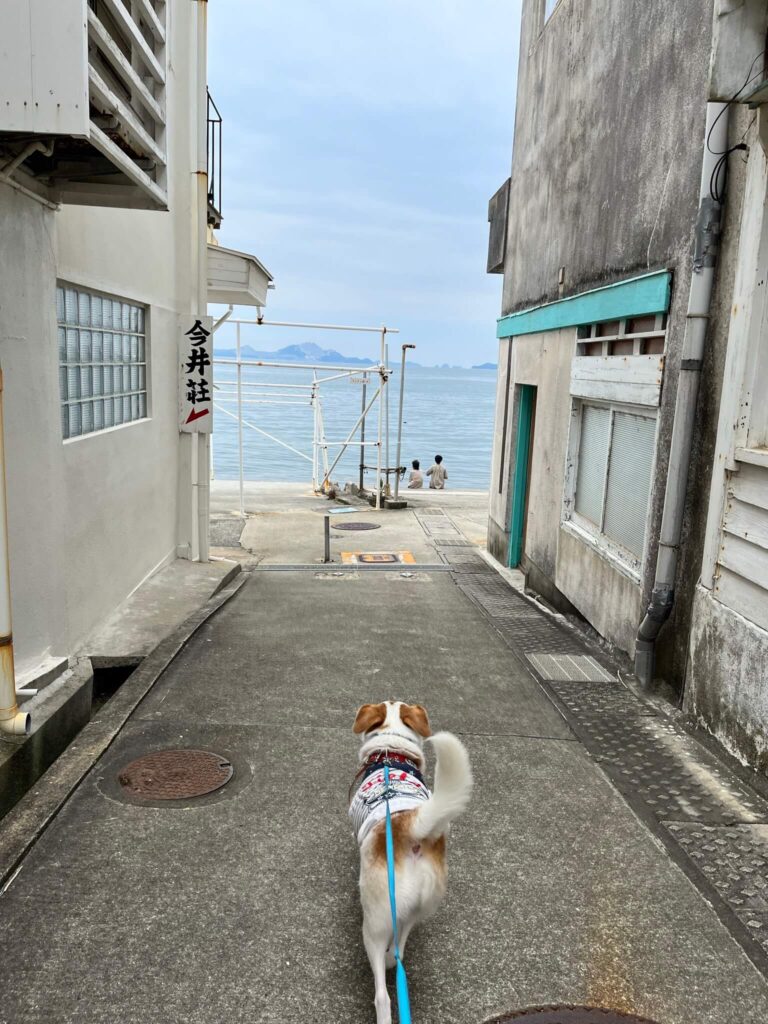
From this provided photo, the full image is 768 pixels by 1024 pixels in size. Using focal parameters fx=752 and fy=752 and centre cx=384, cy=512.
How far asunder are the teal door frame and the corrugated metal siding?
671cm

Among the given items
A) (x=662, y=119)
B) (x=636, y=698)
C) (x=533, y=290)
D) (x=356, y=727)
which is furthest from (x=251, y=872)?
(x=533, y=290)

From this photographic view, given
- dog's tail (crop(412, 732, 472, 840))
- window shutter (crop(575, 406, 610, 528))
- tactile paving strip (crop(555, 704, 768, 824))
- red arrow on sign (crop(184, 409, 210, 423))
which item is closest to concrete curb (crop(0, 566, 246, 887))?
dog's tail (crop(412, 732, 472, 840))

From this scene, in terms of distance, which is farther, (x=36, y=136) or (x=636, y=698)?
(x=636, y=698)

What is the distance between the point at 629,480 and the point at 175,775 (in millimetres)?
4929

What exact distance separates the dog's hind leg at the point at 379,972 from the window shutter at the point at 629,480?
4.82m

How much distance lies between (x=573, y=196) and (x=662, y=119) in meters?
2.49

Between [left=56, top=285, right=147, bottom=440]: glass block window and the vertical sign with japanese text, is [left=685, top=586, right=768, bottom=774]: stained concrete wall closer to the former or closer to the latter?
[left=56, top=285, right=147, bottom=440]: glass block window

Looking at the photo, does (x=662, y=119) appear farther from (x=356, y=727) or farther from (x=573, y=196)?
(x=356, y=727)

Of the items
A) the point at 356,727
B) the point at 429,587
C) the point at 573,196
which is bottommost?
the point at 429,587

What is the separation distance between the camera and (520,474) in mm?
12078

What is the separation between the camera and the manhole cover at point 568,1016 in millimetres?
2957

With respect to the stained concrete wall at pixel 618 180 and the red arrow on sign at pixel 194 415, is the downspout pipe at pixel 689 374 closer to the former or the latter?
the stained concrete wall at pixel 618 180

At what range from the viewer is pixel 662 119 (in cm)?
653

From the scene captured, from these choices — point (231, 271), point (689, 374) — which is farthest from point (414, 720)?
point (231, 271)
